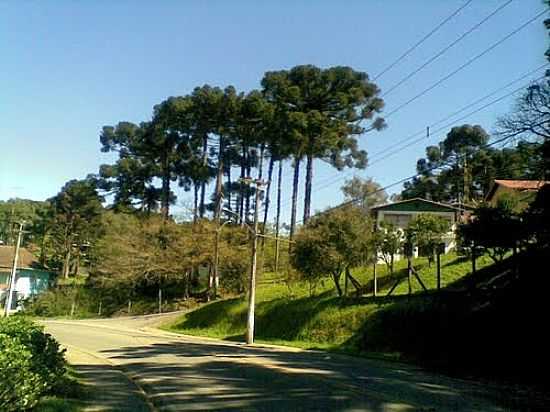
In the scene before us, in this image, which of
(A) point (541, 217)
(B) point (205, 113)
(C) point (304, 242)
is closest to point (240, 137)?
(B) point (205, 113)

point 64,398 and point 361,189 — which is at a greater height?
point 361,189

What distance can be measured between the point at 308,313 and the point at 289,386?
20.7 m

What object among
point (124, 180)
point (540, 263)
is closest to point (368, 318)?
point (540, 263)

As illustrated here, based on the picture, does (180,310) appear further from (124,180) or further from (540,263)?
(540,263)

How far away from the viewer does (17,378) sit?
8.38m

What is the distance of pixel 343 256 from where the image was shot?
34500mm

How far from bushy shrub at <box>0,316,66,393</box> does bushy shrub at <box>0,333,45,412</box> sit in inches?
3.9

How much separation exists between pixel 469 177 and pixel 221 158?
1069 inches

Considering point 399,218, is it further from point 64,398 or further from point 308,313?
point 64,398

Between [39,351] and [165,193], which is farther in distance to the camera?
[165,193]

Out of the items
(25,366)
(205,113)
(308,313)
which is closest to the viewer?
(25,366)

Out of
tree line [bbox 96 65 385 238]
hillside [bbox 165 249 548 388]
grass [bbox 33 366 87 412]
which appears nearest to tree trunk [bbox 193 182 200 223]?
tree line [bbox 96 65 385 238]

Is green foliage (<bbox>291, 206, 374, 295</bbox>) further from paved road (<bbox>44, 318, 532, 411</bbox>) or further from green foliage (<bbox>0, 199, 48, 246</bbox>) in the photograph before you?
green foliage (<bbox>0, 199, 48, 246</bbox>)

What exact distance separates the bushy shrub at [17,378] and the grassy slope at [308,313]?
2033cm
